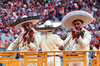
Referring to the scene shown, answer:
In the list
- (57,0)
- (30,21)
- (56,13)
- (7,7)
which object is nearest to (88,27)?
(56,13)

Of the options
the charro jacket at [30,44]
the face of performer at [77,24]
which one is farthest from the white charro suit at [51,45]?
the face of performer at [77,24]

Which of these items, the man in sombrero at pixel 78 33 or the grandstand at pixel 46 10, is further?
the grandstand at pixel 46 10

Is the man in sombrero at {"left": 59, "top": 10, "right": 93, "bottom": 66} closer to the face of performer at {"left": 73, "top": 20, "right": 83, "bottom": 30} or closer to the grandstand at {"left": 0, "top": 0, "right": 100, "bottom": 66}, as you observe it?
the face of performer at {"left": 73, "top": 20, "right": 83, "bottom": 30}

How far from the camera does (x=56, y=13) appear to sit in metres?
20.2

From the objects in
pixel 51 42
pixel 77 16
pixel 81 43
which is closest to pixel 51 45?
pixel 51 42

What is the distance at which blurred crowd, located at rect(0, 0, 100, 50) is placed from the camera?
1789cm

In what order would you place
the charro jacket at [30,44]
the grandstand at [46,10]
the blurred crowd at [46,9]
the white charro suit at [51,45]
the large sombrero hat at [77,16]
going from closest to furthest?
the large sombrero hat at [77,16] → the charro jacket at [30,44] → the white charro suit at [51,45] → the grandstand at [46,10] → the blurred crowd at [46,9]

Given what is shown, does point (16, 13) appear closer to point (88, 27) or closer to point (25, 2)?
point (25, 2)

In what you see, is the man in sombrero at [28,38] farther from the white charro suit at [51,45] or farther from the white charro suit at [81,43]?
the white charro suit at [51,45]

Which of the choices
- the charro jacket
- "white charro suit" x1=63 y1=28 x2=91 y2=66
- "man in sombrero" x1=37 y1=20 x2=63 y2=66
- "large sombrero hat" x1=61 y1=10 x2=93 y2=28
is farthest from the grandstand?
"white charro suit" x1=63 y1=28 x2=91 y2=66

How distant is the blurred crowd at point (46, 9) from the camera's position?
58.7 feet

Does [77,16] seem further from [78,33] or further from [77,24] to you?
[78,33]

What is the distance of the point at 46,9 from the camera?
20.5 metres

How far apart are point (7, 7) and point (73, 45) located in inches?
567
